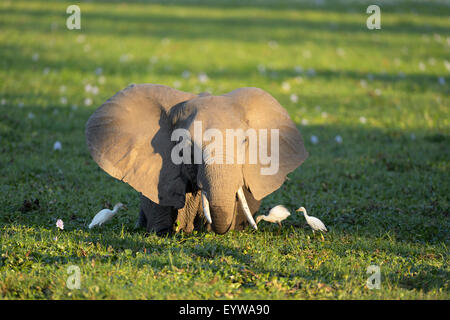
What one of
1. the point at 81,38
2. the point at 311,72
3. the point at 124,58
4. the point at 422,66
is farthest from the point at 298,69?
the point at 81,38

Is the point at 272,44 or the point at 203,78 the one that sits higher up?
the point at 272,44

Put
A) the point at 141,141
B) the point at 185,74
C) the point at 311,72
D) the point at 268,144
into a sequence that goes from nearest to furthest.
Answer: the point at 268,144, the point at 141,141, the point at 185,74, the point at 311,72

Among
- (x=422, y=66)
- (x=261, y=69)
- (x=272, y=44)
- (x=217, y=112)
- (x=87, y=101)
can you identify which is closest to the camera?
(x=217, y=112)

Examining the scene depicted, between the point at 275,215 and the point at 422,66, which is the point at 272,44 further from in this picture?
the point at 275,215

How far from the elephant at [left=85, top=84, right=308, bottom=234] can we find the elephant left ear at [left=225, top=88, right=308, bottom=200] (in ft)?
0.03

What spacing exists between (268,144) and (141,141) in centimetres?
137

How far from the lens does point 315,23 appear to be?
68.8ft

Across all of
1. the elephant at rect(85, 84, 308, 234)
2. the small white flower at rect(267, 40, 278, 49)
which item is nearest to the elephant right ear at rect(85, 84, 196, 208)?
the elephant at rect(85, 84, 308, 234)

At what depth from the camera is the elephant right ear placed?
6.29m

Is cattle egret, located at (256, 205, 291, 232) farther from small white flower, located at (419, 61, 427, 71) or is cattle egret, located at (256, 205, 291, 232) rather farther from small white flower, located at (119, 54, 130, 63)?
small white flower, located at (419, 61, 427, 71)

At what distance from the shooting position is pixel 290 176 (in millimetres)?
9062

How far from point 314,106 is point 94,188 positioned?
6.11 m

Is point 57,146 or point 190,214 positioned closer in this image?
point 190,214
